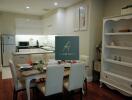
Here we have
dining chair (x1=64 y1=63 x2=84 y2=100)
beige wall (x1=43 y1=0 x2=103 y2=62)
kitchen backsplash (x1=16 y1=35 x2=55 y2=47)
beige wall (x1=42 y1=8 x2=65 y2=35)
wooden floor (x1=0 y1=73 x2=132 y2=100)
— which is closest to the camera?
dining chair (x1=64 y1=63 x2=84 y2=100)

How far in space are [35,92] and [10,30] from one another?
4386 millimetres

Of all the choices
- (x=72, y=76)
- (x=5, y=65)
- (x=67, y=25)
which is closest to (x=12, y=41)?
(x=5, y=65)

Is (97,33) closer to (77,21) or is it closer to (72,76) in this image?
(77,21)

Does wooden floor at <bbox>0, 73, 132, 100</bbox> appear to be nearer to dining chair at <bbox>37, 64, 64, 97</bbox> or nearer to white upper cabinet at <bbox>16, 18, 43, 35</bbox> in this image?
dining chair at <bbox>37, 64, 64, 97</bbox>

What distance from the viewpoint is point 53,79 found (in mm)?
2303

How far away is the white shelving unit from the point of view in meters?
3.19

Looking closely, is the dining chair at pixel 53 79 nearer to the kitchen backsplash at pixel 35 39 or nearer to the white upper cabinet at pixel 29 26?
the kitchen backsplash at pixel 35 39

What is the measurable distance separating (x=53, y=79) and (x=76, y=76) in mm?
476

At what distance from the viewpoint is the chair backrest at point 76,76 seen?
8.01 ft

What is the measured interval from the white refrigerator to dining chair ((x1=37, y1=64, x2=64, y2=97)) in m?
4.54

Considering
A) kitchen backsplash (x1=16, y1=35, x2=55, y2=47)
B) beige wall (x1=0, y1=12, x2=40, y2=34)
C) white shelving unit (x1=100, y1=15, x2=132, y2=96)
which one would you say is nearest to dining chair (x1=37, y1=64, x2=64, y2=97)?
white shelving unit (x1=100, y1=15, x2=132, y2=96)

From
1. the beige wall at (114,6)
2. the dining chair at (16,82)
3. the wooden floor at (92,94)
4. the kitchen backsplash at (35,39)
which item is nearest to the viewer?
the dining chair at (16,82)

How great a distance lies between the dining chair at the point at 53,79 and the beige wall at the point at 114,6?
8.32 ft

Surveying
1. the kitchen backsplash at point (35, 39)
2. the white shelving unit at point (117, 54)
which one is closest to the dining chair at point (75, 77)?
the white shelving unit at point (117, 54)
